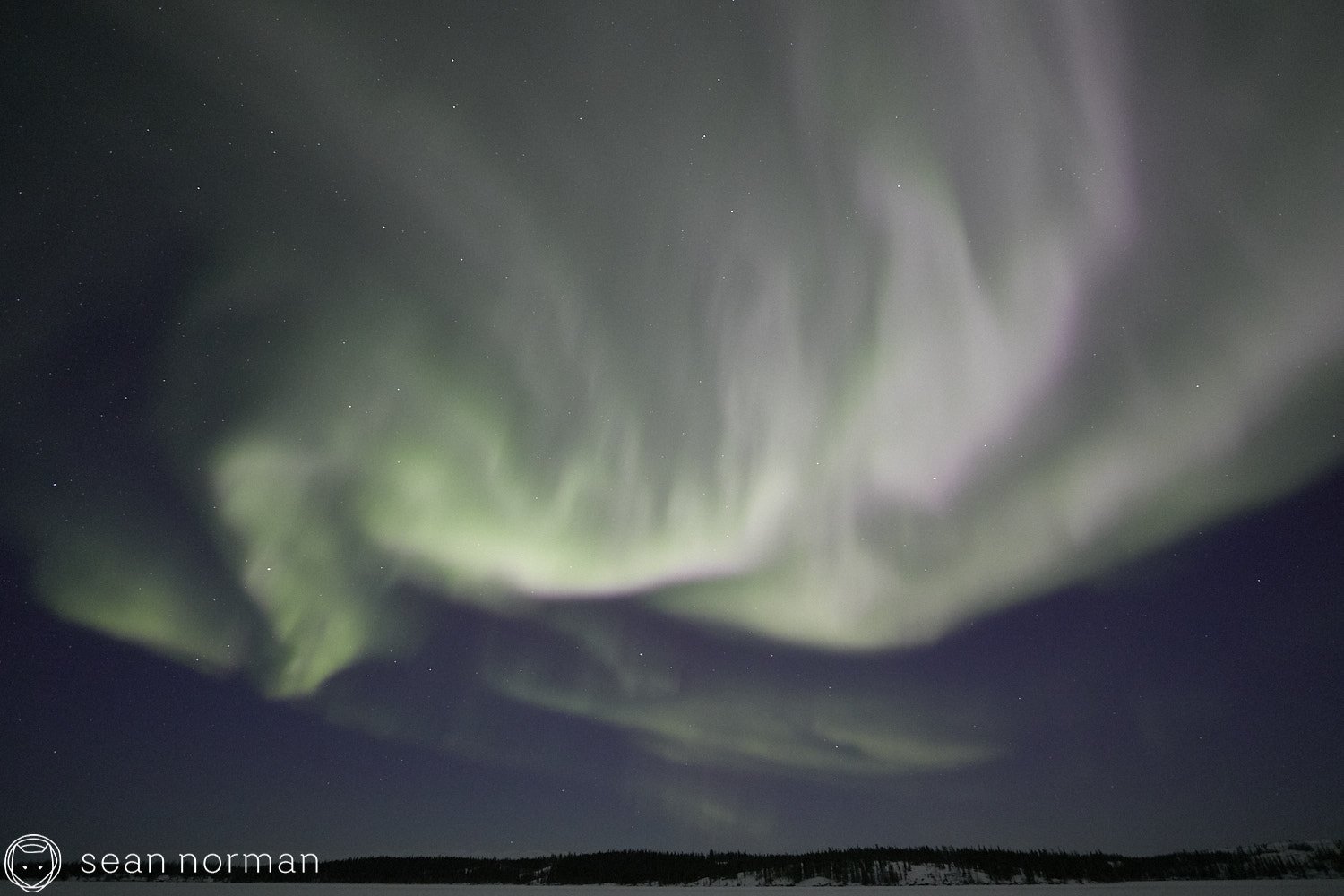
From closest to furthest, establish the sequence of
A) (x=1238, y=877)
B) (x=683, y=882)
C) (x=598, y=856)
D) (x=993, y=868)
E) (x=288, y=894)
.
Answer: (x=288, y=894)
(x=1238, y=877)
(x=683, y=882)
(x=993, y=868)
(x=598, y=856)

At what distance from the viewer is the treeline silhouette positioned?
83.9 metres

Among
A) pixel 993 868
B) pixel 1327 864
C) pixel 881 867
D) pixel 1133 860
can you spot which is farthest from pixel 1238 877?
pixel 881 867

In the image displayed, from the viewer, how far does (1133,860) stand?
9738 centimetres

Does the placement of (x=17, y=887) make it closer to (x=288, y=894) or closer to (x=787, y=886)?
(x=288, y=894)

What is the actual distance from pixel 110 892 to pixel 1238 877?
103m

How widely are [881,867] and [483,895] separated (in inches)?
2554

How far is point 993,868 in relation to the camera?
93250 mm

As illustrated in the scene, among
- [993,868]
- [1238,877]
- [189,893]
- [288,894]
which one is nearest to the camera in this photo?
[288,894]

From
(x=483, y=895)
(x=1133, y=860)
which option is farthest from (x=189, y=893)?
(x=1133, y=860)

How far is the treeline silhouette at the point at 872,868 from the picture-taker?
8388cm

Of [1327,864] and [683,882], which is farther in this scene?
[683,882]

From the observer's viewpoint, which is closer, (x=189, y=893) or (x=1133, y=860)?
(x=189, y=893)

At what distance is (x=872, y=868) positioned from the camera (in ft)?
313

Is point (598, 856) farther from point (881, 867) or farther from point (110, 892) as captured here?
point (110, 892)
